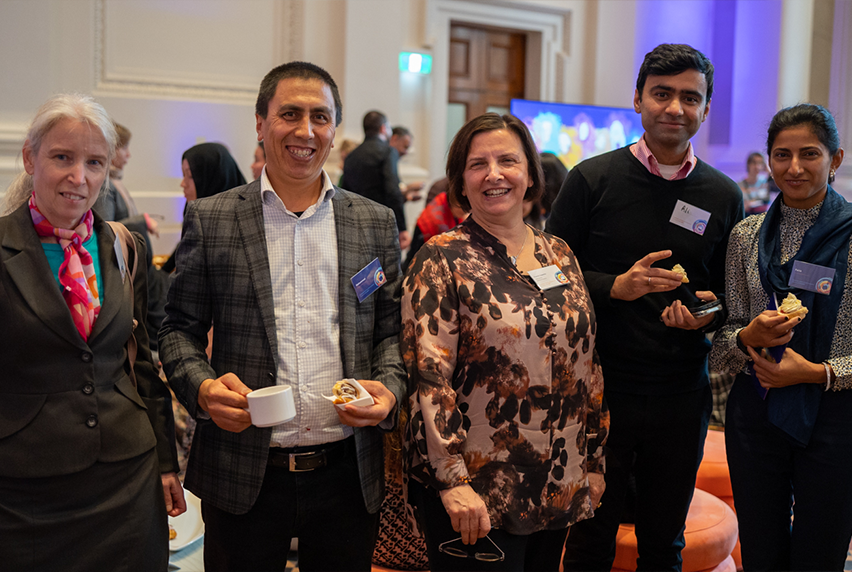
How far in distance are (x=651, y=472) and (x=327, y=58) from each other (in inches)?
235

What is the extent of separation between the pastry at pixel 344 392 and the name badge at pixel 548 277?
0.55 m

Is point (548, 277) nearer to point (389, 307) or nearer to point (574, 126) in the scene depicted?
point (389, 307)

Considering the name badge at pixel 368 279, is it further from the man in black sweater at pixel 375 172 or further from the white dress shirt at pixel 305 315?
the man in black sweater at pixel 375 172

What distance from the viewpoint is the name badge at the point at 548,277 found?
1.78 metres

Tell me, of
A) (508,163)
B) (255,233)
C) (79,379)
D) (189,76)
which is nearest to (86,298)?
(79,379)

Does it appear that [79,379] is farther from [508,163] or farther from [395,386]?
[508,163]

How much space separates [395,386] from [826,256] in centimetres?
126

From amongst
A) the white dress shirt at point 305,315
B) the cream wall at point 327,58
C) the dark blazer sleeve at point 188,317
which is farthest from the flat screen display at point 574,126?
the dark blazer sleeve at point 188,317

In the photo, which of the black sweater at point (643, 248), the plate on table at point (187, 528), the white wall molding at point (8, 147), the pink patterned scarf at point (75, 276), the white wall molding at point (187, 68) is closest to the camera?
the pink patterned scarf at point (75, 276)

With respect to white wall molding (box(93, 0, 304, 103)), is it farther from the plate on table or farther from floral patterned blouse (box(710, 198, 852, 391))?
floral patterned blouse (box(710, 198, 852, 391))

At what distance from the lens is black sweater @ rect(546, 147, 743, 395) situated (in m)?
2.13

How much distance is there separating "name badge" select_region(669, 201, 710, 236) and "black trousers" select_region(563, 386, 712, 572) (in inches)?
20.1

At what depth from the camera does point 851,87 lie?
8.34m

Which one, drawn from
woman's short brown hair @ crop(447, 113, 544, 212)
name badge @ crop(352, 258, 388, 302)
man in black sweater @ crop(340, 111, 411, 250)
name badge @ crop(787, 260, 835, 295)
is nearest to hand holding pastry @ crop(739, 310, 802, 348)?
name badge @ crop(787, 260, 835, 295)
